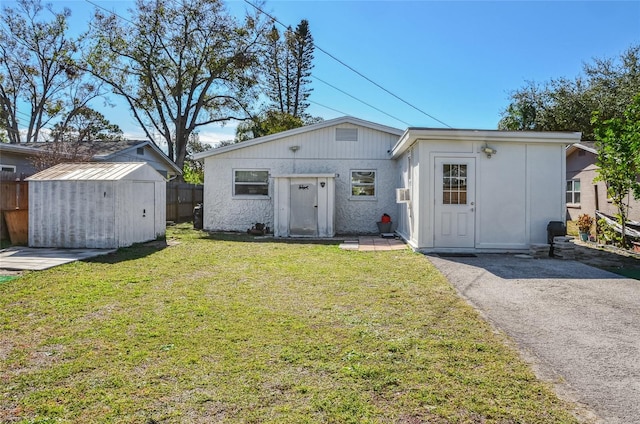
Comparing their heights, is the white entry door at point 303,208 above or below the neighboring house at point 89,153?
below

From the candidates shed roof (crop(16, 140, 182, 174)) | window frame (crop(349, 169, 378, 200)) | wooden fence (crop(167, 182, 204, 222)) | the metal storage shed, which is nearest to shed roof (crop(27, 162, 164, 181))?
the metal storage shed

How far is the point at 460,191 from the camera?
868 centimetres

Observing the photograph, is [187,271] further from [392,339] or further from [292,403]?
[292,403]

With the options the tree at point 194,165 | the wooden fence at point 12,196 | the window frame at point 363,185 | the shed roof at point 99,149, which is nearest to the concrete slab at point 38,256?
the wooden fence at point 12,196

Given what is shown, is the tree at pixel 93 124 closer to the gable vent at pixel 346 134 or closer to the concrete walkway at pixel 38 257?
the gable vent at pixel 346 134

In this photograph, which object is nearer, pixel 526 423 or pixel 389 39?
pixel 526 423

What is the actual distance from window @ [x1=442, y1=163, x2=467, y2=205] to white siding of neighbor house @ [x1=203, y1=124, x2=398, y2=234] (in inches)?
175

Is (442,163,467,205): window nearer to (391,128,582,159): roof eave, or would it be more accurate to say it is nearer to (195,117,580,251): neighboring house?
(195,117,580,251): neighboring house

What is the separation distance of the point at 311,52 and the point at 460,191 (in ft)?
79.2

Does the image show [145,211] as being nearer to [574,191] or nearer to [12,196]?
[12,196]

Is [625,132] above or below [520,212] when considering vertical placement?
above

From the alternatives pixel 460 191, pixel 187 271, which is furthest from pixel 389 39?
pixel 187 271

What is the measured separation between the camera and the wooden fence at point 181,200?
17609 millimetres

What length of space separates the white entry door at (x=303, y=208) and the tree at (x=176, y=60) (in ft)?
51.8
